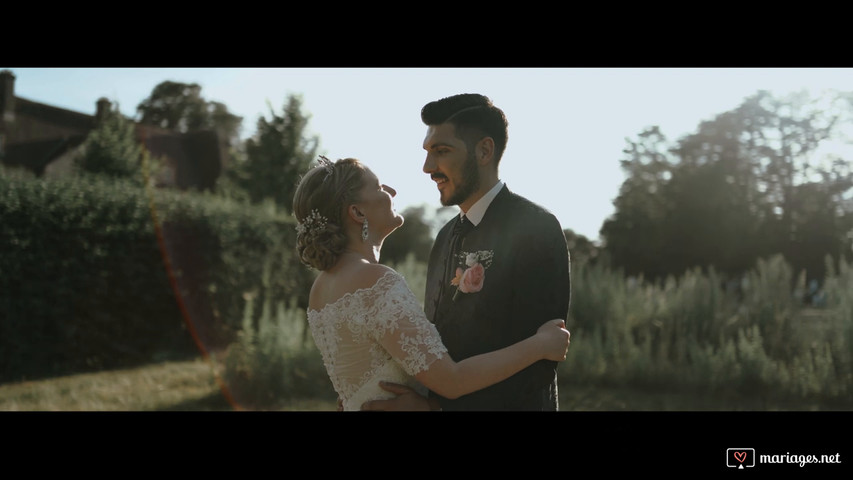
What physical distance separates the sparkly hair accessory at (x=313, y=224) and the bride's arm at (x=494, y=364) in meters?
0.60

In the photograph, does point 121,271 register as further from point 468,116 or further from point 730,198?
point 730,198

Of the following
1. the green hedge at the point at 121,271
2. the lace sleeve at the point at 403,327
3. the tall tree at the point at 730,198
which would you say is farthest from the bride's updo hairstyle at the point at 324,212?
the tall tree at the point at 730,198

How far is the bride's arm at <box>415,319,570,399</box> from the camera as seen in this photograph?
2.13 metres

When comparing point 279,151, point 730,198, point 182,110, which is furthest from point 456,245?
point 182,110

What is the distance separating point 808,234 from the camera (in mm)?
11859

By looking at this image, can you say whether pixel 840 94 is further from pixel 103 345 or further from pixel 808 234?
pixel 103 345

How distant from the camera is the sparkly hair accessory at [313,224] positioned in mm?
2264

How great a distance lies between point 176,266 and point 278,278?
1.86m

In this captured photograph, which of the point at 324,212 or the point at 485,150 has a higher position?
A: the point at 485,150

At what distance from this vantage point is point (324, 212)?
2283 mm

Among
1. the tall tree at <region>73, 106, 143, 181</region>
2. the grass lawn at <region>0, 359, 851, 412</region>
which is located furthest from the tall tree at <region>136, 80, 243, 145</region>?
the grass lawn at <region>0, 359, 851, 412</region>

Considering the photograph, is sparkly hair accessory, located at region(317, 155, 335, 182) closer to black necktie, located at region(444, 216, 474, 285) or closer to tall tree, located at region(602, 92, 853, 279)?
black necktie, located at region(444, 216, 474, 285)

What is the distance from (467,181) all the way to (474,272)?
328 millimetres

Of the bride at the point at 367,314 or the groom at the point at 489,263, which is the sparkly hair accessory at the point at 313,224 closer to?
the bride at the point at 367,314
